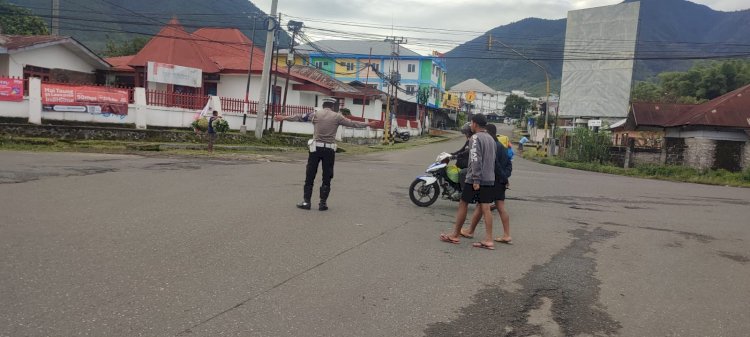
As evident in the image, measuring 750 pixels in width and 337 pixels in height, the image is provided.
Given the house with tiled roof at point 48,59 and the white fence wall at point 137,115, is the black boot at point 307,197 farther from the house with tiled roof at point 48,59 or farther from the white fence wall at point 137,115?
the house with tiled roof at point 48,59

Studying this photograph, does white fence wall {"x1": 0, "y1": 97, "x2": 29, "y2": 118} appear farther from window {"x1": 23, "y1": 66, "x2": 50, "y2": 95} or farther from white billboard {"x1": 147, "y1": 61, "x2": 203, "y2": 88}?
white billboard {"x1": 147, "y1": 61, "x2": 203, "y2": 88}

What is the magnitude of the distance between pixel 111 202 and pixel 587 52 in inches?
1314

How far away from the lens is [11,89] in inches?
773

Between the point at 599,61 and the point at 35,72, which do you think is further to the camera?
the point at 599,61

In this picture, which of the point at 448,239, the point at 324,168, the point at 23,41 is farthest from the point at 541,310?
the point at 23,41

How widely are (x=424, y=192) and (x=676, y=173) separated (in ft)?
66.3

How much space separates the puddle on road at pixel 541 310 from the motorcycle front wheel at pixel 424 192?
395 cm

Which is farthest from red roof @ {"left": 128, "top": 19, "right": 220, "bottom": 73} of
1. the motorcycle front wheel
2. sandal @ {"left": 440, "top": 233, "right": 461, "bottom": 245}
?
sandal @ {"left": 440, "top": 233, "right": 461, "bottom": 245}

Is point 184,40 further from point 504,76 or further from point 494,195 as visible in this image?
point 504,76

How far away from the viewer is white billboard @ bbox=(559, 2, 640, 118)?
34.8 metres

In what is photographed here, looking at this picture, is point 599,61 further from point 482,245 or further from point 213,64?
point 482,245

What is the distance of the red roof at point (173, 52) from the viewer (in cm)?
3148

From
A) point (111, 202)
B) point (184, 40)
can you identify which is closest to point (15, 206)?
point (111, 202)

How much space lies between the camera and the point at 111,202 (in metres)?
8.45
